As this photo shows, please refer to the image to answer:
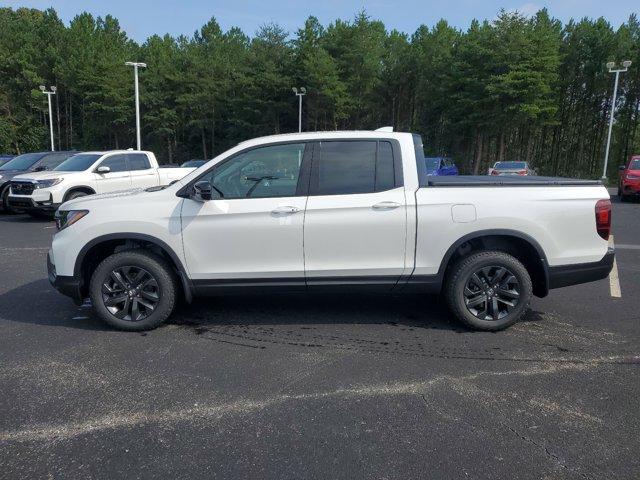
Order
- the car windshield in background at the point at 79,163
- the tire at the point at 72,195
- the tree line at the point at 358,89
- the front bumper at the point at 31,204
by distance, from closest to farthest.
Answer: the front bumper at the point at 31,204 → the tire at the point at 72,195 → the car windshield in background at the point at 79,163 → the tree line at the point at 358,89

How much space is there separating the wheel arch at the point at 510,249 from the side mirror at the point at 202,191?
2.21m

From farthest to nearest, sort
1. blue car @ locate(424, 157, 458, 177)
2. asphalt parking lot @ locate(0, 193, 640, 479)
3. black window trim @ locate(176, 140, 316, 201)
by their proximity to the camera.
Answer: blue car @ locate(424, 157, 458, 177) → black window trim @ locate(176, 140, 316, 201) → asphalt parking lot @ locate(0, 193, 640, 479)

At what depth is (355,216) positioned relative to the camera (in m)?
4.55

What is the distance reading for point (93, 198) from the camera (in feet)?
16.0

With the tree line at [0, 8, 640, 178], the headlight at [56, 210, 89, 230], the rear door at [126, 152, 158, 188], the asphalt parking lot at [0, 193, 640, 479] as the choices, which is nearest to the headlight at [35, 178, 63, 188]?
the rear door at [126, 152, 158, 188]

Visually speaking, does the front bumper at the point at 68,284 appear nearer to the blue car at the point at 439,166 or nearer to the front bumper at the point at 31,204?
the front bumper at the point at 31,204

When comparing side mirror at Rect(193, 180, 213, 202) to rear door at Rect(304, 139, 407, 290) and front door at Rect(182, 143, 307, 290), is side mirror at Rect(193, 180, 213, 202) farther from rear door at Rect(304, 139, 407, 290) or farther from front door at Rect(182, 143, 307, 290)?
rear door at Rect(304, 139, 407, 290)

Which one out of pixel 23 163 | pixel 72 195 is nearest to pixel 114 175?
pixel 72 195

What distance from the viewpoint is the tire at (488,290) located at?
4684mm

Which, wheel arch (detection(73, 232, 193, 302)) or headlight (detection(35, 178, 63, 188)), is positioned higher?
headlight (detection(35, 178, 63, 188))

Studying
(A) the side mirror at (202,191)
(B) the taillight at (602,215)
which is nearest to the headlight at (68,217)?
(A) the side mirror at (202,191)

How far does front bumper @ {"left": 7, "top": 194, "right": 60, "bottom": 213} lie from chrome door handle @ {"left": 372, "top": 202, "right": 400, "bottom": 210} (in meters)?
10.3

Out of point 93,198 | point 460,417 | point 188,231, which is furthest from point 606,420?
point 93,198

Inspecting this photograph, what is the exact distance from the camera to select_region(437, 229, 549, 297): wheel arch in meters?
4.61
